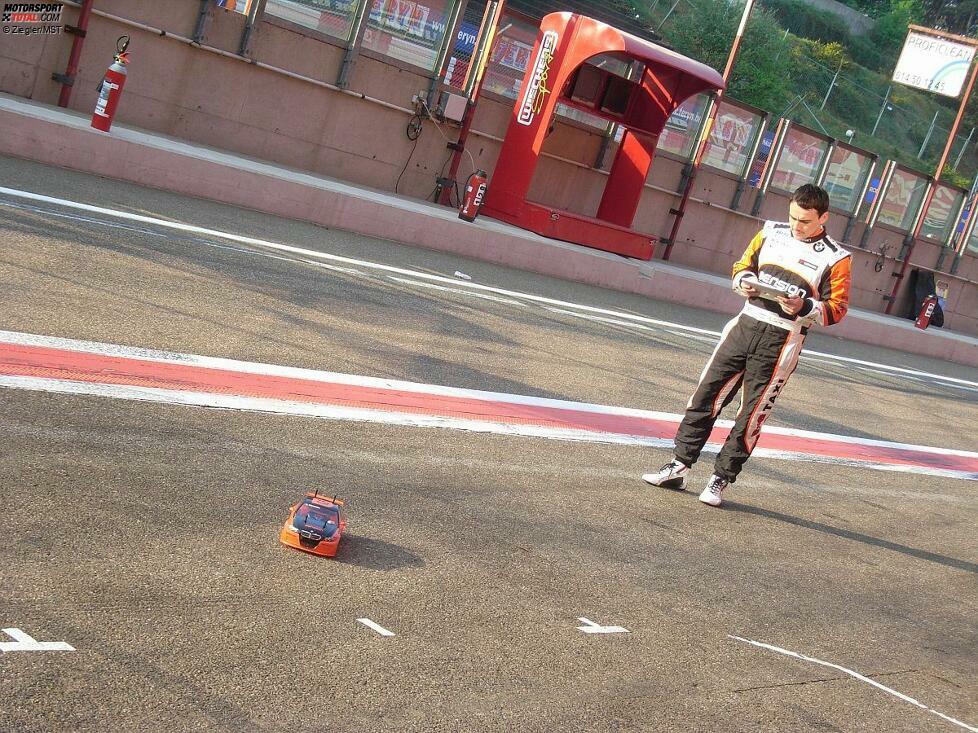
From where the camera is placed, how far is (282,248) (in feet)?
37.1

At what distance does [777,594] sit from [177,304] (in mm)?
4416

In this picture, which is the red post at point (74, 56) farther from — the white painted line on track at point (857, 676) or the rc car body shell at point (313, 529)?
the white painted line on track at point (857, 676)

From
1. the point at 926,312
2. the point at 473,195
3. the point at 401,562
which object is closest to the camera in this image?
the point at 401,562

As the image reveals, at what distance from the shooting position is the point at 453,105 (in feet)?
59.7

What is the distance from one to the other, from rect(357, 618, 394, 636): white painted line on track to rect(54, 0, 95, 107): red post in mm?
12643

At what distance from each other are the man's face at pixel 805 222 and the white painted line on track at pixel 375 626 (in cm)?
368

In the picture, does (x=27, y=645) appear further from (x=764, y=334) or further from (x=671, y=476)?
(x=764, y=334)

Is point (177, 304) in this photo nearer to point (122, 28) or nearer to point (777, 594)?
point (777, 594)

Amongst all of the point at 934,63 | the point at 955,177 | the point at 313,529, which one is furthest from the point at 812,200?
the point at 955,177

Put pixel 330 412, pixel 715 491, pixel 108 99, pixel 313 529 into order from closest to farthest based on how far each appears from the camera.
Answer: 1. pixel 313 529
2. pixel 330 412
3. pixel 715 491
4. pixel 108 99

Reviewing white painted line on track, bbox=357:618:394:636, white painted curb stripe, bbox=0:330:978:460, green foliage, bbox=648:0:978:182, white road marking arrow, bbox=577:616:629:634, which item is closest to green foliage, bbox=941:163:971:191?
green foliage, bbox=648:0:978:182

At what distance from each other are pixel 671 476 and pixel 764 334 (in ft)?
3.28

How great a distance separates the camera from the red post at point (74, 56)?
14609 mm

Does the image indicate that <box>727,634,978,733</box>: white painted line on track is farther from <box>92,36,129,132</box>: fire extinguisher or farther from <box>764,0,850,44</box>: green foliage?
<box>764,0,850,44</box>: green foliage
